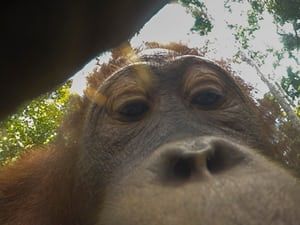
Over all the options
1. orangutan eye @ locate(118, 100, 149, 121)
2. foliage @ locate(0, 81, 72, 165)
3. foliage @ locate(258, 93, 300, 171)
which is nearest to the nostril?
orangutan eye @ locate(118, 100, 149, 121)

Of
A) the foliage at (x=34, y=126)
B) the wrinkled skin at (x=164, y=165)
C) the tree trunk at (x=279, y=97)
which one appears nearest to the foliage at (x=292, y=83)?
the tree trunk at (x=279, y=97)

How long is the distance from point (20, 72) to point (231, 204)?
1736 millimetres

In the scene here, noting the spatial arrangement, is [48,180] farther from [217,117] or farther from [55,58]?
[55,58]

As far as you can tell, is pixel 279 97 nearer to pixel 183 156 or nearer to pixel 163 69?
pixel 163 69

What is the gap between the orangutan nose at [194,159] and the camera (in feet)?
7.59

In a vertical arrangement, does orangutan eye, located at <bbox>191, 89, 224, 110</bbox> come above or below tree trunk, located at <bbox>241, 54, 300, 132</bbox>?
below

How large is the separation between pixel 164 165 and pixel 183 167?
10 cm

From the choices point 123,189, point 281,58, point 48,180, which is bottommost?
point 123,189

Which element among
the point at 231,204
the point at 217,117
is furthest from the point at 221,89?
the point at 231,204

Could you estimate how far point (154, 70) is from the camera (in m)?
3.63

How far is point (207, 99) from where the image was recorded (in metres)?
3.43

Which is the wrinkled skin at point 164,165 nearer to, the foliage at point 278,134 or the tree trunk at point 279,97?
the foliage at point 278,134

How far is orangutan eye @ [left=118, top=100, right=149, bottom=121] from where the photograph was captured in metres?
3.33

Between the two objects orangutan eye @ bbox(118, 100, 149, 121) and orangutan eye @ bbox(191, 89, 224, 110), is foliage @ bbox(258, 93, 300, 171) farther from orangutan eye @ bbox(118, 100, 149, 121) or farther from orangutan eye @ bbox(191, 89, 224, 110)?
orangutan eye @ bbox(118, 100, 149, 121)
